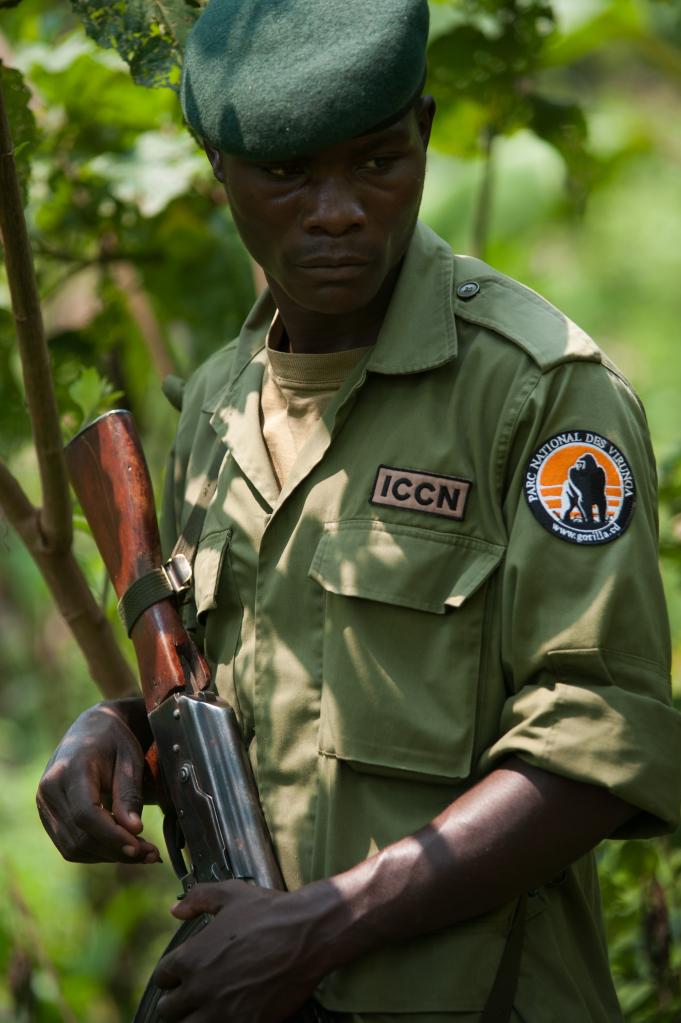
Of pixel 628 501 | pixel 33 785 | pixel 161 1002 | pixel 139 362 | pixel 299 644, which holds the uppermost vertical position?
pixel 628 501

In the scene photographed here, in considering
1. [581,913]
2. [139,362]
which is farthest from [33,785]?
[581,913]

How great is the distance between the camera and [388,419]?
1.70 m

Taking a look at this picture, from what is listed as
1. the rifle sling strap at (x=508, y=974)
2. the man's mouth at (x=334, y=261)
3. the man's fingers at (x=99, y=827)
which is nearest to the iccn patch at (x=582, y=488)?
the man's mouth at (x=334, y=261)

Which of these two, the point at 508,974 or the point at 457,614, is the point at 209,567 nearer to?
the point at 457,614

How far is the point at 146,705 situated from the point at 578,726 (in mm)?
672

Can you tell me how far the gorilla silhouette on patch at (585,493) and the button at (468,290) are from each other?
319 millimetres

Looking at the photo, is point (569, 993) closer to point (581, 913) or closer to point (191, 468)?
point (581, 913)

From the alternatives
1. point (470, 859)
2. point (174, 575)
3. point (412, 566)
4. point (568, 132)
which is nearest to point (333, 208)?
point (412, 566)

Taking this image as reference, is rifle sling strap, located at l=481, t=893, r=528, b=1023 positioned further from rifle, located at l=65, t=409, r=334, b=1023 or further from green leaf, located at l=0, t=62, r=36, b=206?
green leaf, located at l=0, t=62, r=36, b=206

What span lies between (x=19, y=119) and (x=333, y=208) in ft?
3.22

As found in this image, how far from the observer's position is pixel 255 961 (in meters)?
1.51

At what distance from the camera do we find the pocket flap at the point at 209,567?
183 cm

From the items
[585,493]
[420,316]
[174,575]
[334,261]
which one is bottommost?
[174,575]

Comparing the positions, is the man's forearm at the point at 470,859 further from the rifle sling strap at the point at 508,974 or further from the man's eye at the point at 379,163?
the man's eye at the point at 379,163
